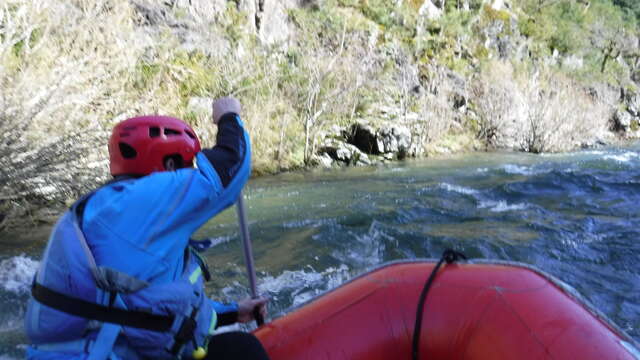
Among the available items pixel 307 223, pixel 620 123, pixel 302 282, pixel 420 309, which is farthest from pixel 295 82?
pixel 620 123

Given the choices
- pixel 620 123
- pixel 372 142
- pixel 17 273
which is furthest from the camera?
pixel 620 123

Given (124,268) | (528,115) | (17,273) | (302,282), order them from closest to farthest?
(124,268), (302,282), (17,273), (528,115)

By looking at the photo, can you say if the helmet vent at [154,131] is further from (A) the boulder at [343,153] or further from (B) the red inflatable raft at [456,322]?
(A) the boulder at [343,153]

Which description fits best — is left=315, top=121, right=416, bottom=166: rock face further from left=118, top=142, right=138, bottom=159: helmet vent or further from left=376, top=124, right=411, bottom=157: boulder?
left=118, top=142, right=138, bottom=159: helmet vent

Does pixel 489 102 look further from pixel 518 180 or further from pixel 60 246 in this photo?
pixel 60 246

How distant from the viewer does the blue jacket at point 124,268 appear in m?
1.40

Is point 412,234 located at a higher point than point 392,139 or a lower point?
higher

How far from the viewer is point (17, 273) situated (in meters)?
4.87

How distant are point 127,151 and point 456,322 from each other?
1438 mm

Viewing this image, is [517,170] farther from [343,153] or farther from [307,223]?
[307,223]

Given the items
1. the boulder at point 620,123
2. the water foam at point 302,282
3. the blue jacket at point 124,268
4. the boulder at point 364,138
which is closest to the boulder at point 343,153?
the boulder at point 364,138

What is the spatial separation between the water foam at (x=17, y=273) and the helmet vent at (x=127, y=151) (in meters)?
3.56

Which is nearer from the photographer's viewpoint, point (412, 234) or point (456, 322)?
point (456, 322)

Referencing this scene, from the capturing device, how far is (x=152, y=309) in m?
1.48
